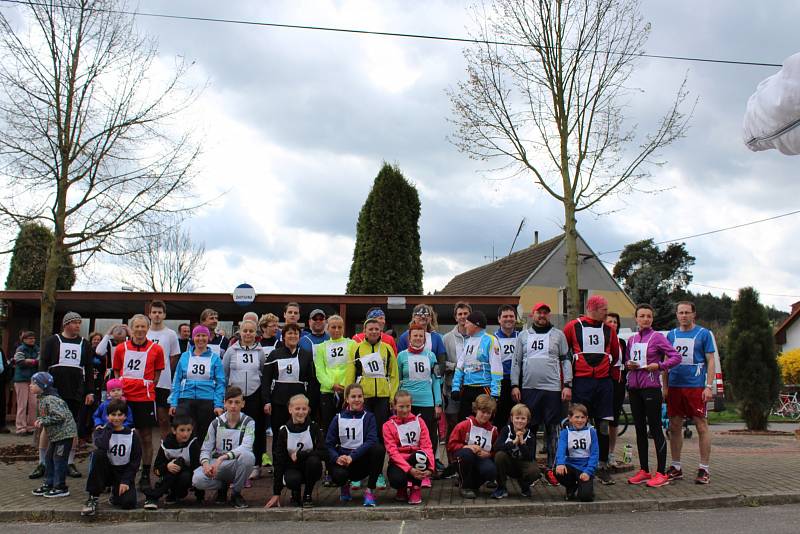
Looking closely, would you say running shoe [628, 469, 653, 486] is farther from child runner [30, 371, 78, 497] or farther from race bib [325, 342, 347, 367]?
child runner [30, 371, 78, 497]

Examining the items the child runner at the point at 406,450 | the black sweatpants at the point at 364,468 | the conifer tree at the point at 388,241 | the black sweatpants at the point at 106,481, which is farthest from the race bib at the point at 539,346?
the conifer tree at the point at 388,241

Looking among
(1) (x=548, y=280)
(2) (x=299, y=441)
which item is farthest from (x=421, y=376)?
(1) (x=548, y=280)

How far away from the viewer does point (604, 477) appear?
26.0 ft

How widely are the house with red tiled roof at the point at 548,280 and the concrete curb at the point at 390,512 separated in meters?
20.3

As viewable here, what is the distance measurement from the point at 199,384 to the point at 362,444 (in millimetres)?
2112

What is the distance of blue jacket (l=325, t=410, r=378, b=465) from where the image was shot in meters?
7.25

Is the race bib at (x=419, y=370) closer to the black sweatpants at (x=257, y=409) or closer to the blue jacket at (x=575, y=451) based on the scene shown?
the blue jacket at (x=575, y=451)

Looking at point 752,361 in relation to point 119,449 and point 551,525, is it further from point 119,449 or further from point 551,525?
point 119,449

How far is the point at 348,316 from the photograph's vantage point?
20453 millimetres

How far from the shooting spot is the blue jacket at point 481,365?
797 cm

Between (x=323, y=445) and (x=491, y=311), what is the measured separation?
12.2 meters

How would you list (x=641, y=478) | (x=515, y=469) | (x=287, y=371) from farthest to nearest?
1. (x=287, y=371)
2. (x=641, y=478)
3. (x=515, y=469)

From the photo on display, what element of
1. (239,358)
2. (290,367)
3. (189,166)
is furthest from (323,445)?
(189,166)

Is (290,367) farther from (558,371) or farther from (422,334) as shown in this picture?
(558,371)
